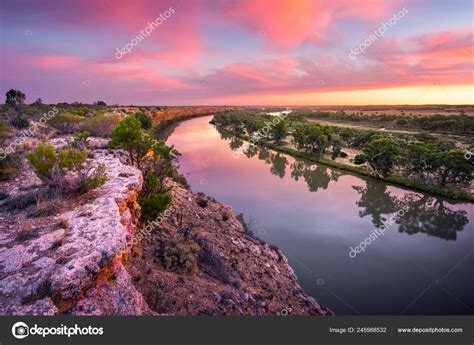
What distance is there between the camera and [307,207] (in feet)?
65.6

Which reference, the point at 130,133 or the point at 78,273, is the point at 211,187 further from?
the point at 78,273

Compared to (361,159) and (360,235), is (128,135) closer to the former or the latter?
(360,235)

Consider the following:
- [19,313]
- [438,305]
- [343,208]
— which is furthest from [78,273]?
[343,208]

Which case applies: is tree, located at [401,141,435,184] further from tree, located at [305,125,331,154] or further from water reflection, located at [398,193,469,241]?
tree, located at [305,125,331,154]

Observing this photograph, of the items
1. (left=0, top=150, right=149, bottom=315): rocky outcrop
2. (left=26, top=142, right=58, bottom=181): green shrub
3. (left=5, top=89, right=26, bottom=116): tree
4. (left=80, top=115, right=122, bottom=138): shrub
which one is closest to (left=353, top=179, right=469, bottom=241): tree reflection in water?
(left=0, top=150, right=149, bottom=315): rocky outcrop

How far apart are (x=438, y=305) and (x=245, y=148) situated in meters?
36.2

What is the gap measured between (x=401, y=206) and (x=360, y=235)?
7.01 m

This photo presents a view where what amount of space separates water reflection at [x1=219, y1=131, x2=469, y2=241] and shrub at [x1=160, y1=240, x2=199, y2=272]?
517 inches

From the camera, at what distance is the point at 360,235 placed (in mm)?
15758

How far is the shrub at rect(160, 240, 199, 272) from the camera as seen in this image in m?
9.05

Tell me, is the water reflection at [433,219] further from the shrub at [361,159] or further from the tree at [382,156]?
the shrub at [361,159]

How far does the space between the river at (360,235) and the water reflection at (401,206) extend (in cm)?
6

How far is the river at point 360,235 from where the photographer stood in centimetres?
1090

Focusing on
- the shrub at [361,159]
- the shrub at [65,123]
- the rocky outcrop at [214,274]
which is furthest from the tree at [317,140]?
the shrub at [65,123]
